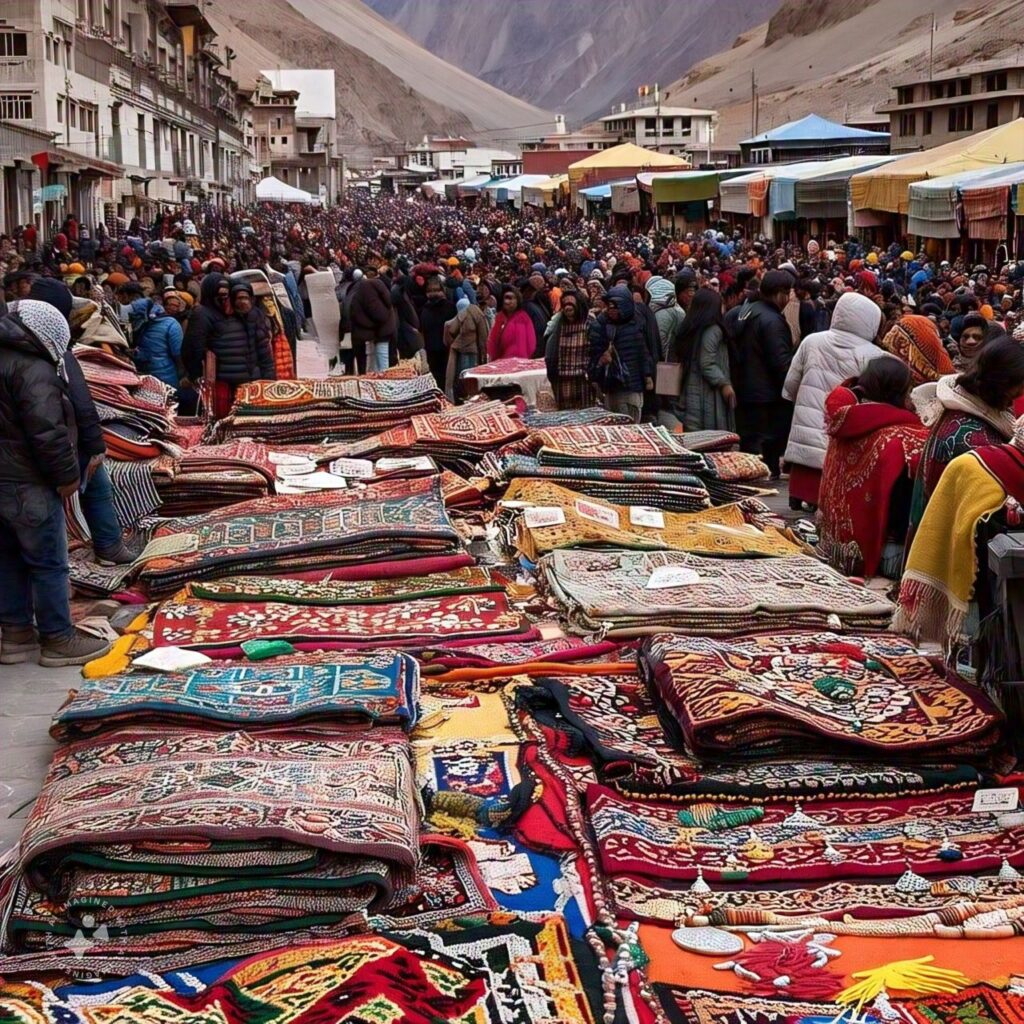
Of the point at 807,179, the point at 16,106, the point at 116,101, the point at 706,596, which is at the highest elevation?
the point at 116,101

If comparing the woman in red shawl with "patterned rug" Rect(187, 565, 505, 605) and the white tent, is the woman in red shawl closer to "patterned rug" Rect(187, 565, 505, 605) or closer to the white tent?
"patterned rug" Rect(187, 565, 505, 605)

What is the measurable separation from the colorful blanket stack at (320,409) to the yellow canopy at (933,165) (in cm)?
1097

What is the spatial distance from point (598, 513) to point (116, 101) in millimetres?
42839

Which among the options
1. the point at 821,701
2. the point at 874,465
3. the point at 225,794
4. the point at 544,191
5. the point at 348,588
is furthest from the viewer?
the point at 544,191

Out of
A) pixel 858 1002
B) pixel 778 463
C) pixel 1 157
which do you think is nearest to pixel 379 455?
pixel 778 463

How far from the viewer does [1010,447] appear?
14.7 ft

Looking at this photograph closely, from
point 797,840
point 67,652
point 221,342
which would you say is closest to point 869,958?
point 797,840

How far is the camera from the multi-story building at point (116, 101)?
115ft

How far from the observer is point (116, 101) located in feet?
151

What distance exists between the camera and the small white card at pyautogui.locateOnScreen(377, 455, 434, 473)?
812cm

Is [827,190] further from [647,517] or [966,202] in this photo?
[647,517]

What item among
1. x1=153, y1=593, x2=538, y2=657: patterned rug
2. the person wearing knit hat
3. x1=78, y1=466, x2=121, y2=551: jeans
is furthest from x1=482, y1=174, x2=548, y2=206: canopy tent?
the person wearing knit hat

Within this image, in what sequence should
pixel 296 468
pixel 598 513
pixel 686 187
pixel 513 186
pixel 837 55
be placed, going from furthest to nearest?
pixel 837 55 → pixel 513 186 → pixel 686 187 → pixel 296 468 → pixel 598 513

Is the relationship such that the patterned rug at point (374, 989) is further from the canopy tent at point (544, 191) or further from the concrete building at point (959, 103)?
the concrete building at point (959, 103)
